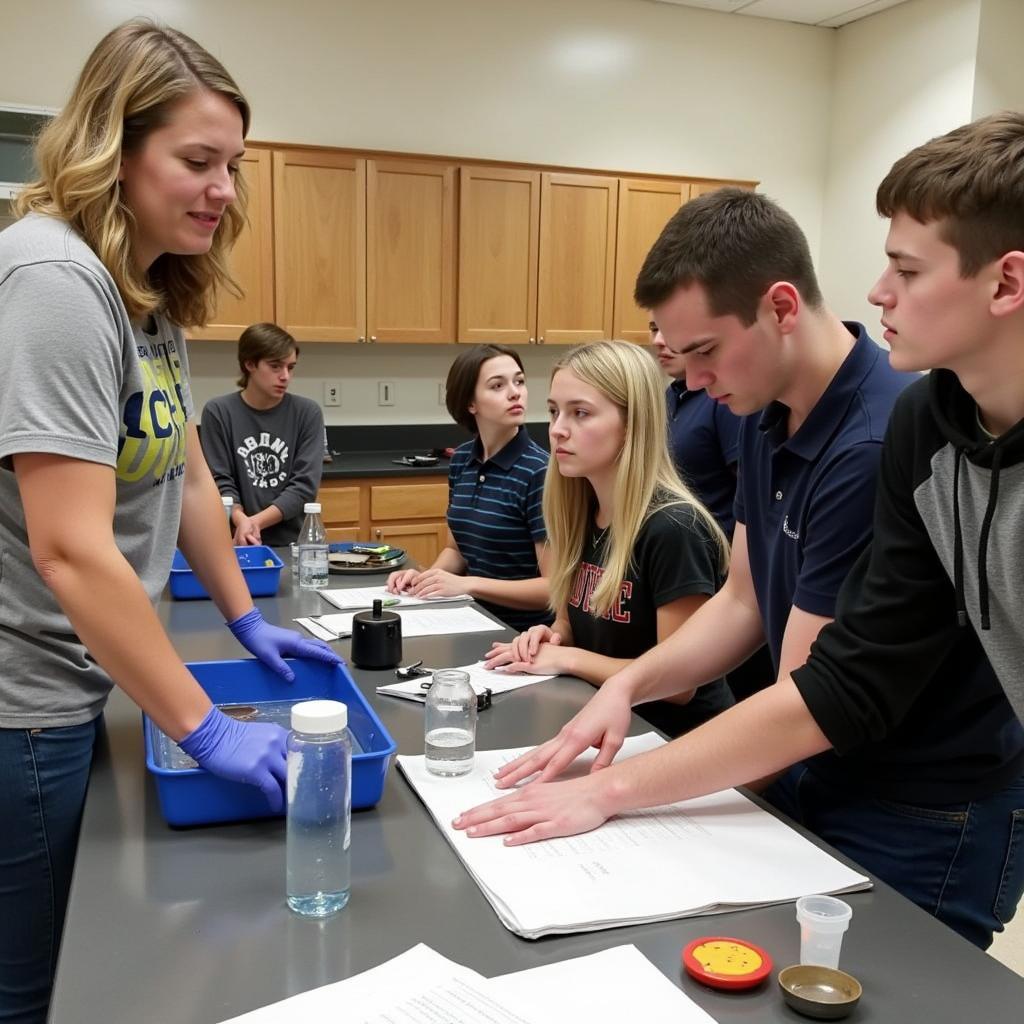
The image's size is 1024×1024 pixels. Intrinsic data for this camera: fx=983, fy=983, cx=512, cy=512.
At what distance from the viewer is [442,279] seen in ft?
15.1

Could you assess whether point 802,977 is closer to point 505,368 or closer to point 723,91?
point 505,368

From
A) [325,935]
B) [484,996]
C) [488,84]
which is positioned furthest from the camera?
[488,84]

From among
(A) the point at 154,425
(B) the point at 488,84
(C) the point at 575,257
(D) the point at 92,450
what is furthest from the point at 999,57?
(D) the point at 92,450

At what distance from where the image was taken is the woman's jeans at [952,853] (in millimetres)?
1151

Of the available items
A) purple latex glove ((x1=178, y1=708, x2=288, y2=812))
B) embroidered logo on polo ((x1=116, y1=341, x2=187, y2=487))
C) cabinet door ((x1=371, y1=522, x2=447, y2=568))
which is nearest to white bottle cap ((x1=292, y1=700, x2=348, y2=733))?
purple latex glove ((x1=178, y1=708, x2=288, y2=812))

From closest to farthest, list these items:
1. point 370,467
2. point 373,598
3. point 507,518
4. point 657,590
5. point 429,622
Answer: point 657,590 → point 429,622 → point 373,598 → point 507,518 → point 370,467

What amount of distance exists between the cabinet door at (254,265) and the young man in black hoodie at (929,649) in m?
3.50

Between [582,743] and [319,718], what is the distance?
A: 1.45 ft

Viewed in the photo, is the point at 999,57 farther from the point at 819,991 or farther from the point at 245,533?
the point at 819,991

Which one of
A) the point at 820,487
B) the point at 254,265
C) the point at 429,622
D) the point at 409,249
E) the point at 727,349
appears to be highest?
the point at 409,249

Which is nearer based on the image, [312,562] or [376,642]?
[376,642]

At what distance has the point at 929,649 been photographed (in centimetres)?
110

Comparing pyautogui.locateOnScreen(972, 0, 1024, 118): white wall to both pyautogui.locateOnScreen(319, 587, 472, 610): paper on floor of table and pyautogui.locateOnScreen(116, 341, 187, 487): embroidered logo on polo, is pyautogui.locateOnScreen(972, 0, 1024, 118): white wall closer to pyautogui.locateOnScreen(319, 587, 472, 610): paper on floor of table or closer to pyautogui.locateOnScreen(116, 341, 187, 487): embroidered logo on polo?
pyautogui.locateOnScreen(319, 587, 472, 610): paper on floor of table

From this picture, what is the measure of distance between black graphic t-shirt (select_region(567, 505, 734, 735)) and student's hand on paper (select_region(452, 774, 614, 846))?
69cm
